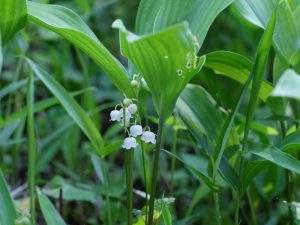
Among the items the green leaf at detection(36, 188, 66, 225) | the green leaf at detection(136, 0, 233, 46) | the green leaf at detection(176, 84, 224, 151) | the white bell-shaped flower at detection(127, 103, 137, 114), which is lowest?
the green leaf at detection(36, 188, 66, 225)

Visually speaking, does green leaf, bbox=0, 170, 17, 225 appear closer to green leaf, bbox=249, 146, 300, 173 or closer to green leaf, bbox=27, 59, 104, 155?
green leaf, bbox=27, 59, 104, 155

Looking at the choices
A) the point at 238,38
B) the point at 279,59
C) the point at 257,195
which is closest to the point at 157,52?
the point at 279,59

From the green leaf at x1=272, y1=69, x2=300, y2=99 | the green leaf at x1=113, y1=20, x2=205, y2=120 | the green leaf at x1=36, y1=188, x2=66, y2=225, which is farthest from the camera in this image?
the green leaf at x1=36, y1=188, x2=66, y2=225

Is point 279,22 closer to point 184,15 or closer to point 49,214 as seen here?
point 184,15

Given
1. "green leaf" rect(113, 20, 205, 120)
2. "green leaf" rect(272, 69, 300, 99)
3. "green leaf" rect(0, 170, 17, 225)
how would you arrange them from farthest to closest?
"green leaf" rect(0, 170, 17, 225) → "green leaf" rect(113, 20, 205, 120) → "green leaf" rect(272, 69, 300, 99)

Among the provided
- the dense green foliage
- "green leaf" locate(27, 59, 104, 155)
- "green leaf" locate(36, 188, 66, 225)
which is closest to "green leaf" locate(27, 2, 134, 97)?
the dense green foliage

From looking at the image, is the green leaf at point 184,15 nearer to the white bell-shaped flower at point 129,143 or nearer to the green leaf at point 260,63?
the green leaf at point 260,63

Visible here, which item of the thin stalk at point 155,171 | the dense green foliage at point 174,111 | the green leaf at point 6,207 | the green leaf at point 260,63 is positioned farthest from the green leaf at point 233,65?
the green leaf at point 6,207
